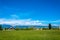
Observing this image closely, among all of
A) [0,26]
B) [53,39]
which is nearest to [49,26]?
[0,26]

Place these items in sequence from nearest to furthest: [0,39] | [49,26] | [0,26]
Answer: [0,39] < [0,26] < [49,26]

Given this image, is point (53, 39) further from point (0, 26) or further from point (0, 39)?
point (0, 26)

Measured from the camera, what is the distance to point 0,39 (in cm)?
2000

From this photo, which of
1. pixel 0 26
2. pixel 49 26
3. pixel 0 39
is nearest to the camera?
pixel 0 39

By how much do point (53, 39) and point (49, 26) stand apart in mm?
25220

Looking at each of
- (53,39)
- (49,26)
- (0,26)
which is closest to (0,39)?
(53,39)

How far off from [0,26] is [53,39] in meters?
24.9

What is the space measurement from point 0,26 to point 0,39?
22.3 meters

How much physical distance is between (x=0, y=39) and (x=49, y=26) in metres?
27.5

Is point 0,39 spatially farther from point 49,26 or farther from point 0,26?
point 49,26

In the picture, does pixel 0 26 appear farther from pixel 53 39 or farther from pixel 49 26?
pixel 53 39

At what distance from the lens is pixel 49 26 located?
45281 mm

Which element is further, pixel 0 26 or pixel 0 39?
pixel 0 26

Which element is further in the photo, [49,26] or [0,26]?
[49,26]
